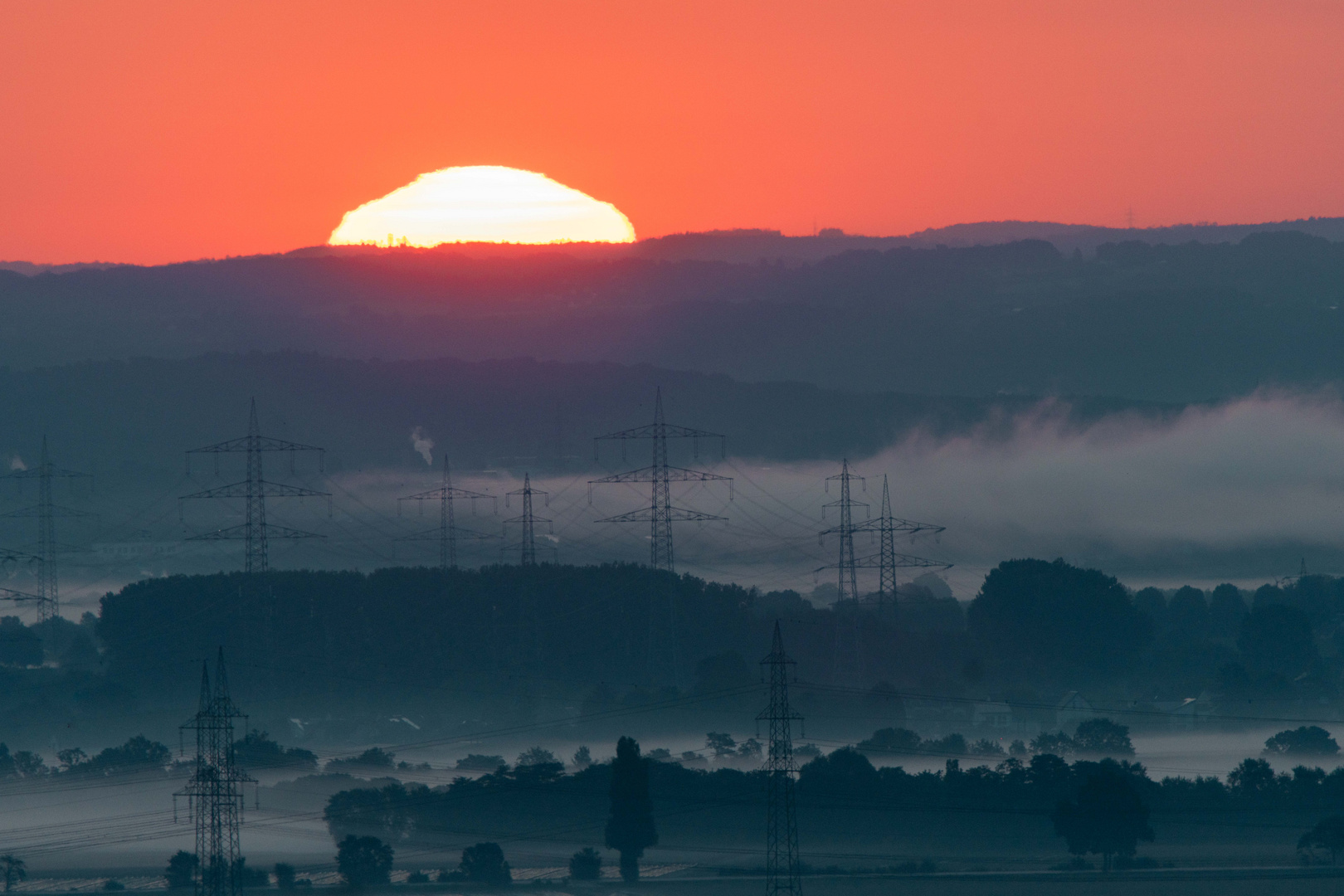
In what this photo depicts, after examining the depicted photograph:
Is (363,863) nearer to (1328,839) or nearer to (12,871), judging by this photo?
(12,871)

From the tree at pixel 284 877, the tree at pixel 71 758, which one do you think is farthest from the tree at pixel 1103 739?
the tree at pixel 71 758

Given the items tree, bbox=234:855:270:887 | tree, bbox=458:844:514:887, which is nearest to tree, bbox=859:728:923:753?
tree, bbox=458:844:514:887

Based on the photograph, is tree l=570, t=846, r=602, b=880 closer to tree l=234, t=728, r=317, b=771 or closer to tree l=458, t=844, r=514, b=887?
tree l=458, t=844, r=514, b=887

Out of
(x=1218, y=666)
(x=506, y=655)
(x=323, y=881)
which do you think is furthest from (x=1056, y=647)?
(x=323, y=881)

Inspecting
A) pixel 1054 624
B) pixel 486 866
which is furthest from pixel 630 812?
pixel 1054 624

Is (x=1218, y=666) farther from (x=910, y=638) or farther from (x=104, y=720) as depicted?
(x=104, y=720)

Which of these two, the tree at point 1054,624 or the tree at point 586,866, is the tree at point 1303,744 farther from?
the tree at point 586,866
